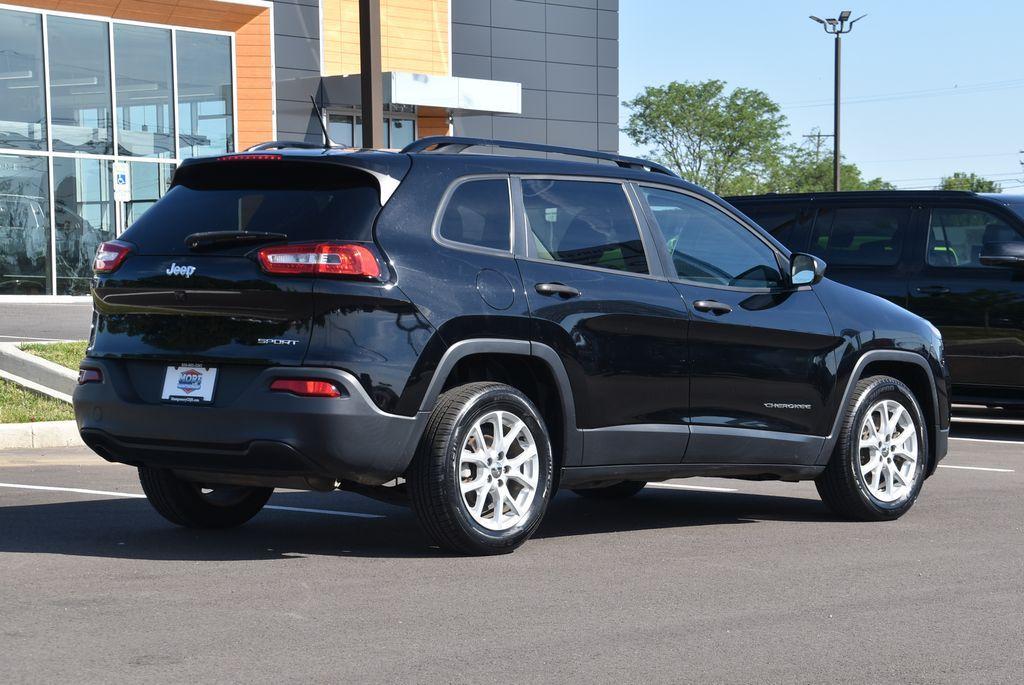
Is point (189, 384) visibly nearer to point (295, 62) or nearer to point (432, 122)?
point (295, 62)

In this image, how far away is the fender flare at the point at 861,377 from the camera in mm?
8070

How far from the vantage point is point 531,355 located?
674cm

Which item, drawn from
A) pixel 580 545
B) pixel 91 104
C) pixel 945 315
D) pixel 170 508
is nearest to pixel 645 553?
pixel 580 545

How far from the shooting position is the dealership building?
27609mm

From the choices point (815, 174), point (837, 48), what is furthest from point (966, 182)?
point (837, 48)

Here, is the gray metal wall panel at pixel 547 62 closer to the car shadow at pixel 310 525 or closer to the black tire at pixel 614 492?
the black tire at pixel 614 492

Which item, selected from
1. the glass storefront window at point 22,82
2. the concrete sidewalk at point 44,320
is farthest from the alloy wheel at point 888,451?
the glass storefront window at point 22,82

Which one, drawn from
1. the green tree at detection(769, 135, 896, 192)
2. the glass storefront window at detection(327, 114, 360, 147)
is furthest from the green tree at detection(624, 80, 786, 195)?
the glass storefront window at detection(327, 114, 360, 147)

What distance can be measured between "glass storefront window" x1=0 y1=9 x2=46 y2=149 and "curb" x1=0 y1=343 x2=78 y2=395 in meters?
13.9

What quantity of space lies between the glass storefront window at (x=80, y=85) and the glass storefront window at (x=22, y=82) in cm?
26

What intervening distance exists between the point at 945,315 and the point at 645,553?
6.98 m

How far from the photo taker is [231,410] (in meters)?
6.27

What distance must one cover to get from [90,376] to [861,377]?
4183mm

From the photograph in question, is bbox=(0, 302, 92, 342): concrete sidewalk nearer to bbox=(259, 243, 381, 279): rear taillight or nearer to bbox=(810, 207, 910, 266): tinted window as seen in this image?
bbox=(810, 207, 910, 266): tinted window
